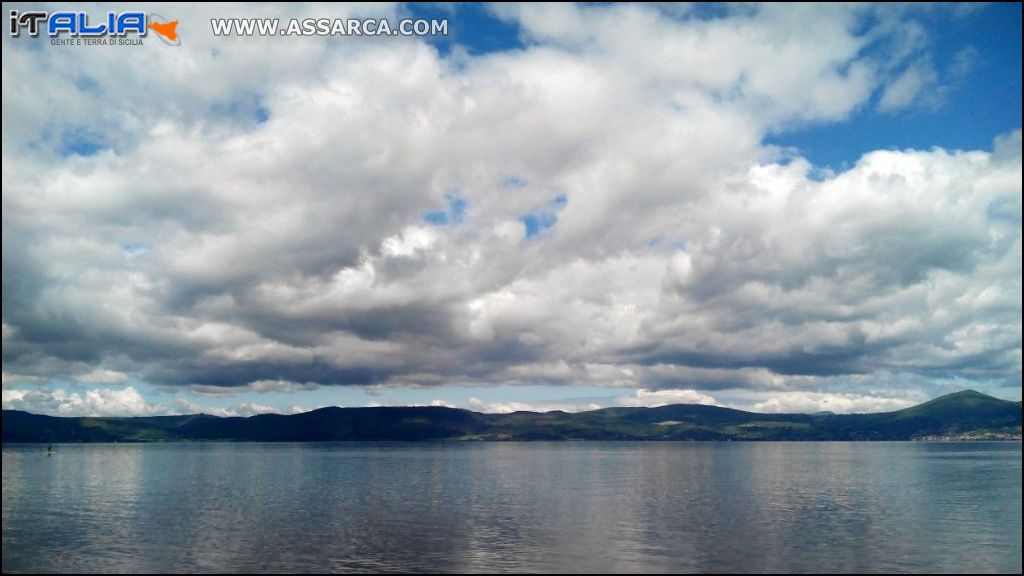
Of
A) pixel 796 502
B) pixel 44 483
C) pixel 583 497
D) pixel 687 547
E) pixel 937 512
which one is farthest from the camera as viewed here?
pixel 44 483

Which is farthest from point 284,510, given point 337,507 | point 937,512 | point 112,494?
point 937,512

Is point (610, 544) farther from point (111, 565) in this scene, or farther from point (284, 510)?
point (284, 510)

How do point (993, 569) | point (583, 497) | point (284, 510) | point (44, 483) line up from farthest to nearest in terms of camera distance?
1. point (44, 483)
2. point (583, 497)
3. point (284, 510)
4. point (993, 569)

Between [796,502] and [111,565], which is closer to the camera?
[111,565]

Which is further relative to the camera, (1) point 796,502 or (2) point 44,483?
(2) point 44,483

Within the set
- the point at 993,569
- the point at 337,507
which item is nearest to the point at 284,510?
the point at 337,507

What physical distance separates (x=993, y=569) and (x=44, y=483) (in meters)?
189

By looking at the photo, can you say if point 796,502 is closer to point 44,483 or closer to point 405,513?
point 405,513

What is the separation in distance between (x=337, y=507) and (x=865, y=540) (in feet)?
253

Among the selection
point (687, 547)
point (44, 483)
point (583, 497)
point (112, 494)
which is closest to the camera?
point (687, 547)

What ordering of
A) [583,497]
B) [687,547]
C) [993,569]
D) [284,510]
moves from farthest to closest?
1. [583,497]
2. [284,510]
3. [687,547]
4. [993,569]

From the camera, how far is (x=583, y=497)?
12488cm

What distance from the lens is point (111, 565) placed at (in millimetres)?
64188

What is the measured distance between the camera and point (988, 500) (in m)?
115
